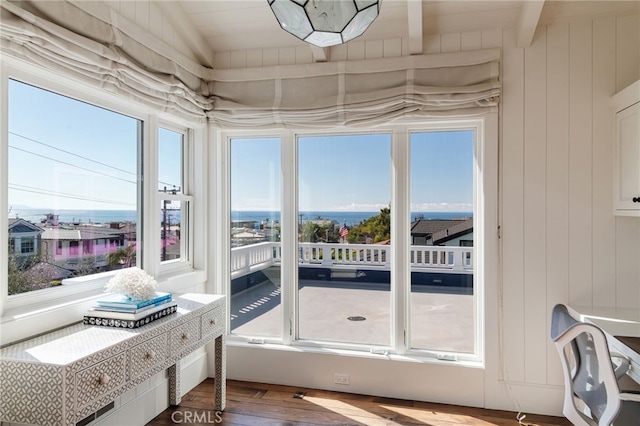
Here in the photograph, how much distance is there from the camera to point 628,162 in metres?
2.28

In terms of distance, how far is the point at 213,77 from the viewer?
10.1 ft

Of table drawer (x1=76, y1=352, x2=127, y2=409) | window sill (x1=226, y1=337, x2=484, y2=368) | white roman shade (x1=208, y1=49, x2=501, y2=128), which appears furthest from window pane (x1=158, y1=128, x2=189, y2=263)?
table drawer (x1=76, y1=352, x2=127, y2=409)

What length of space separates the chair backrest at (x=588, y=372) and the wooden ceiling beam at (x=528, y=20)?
1.77 m

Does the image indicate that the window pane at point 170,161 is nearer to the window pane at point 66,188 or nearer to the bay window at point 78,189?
the bay window at point 78,189

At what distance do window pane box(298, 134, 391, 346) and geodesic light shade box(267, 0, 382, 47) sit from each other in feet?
5.11

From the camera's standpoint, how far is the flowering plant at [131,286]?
196 cm

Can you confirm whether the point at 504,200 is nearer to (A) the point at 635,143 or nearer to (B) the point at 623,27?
(A) the point at 635,143

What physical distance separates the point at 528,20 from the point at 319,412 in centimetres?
292

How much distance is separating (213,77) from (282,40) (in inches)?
25.1

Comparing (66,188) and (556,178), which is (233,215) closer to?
(66,188)

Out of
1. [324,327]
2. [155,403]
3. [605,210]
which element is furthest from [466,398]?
[155,403]

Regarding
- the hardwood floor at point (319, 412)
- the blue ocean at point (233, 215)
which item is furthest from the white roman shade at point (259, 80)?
the hardwood floor at point (319, 412)

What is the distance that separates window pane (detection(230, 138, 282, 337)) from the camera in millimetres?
3172

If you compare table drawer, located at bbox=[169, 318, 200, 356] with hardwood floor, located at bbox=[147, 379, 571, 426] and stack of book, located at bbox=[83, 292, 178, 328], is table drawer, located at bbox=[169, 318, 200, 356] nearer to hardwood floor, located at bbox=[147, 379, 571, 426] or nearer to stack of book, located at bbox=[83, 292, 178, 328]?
stack of book, located at bbox=[83, 292, 178, 328]
